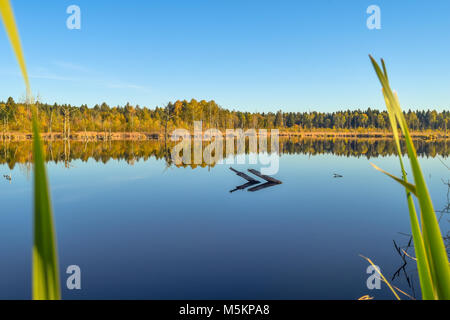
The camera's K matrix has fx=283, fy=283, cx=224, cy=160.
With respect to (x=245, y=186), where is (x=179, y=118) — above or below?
above

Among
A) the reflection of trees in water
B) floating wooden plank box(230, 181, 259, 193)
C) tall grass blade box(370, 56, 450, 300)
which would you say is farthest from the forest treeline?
tall grass blade box(370, 56, 450, 300)

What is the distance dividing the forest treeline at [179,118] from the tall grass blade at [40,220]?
186 ft

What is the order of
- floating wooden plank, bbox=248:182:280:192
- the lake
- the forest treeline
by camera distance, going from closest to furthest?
the lake
floating wooden plank, bbox=248:182:280:192
the forest treeline

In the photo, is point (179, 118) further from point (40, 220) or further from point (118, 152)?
point (40, 220)

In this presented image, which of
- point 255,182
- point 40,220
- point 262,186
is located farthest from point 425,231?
point 255,182

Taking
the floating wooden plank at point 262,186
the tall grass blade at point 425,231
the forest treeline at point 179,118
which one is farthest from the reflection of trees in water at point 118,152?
the tall grass blade at point 425,231

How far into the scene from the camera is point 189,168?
90.0 ft

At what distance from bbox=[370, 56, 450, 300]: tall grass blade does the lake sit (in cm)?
642

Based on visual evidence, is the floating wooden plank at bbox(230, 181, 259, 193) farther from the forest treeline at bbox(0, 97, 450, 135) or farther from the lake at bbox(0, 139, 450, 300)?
the forest treeline at bbox(0, 97, 450, 135)

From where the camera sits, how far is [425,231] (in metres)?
0.63

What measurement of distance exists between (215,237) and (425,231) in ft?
33.0

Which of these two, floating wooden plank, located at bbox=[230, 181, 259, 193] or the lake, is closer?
the lake

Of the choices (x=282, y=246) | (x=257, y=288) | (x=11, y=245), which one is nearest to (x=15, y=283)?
(x=11, y=245)

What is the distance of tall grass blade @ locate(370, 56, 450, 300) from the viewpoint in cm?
56
